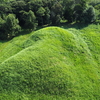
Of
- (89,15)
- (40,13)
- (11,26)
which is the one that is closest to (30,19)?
(40,13)

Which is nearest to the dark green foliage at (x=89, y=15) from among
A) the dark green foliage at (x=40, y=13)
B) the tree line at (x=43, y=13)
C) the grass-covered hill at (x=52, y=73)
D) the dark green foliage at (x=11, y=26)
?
the tree line at (x=43, y=13)

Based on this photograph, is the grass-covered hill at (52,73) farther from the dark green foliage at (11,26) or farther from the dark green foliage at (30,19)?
the dark green foliage at (30,19)

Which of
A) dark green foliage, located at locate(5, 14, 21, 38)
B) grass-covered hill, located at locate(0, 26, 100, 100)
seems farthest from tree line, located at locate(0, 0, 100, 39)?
grass-covered hill, located at locate(0, 26, 100, 100)

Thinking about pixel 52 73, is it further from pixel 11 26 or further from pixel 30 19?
pixel 30 19

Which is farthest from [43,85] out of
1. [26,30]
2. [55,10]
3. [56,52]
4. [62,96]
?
[55,10]

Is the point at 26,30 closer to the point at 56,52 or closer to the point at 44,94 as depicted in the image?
the point at 56,52

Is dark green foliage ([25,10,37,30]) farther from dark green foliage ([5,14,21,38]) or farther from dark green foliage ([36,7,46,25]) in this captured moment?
dark green foliage ([5,14,21,38])
